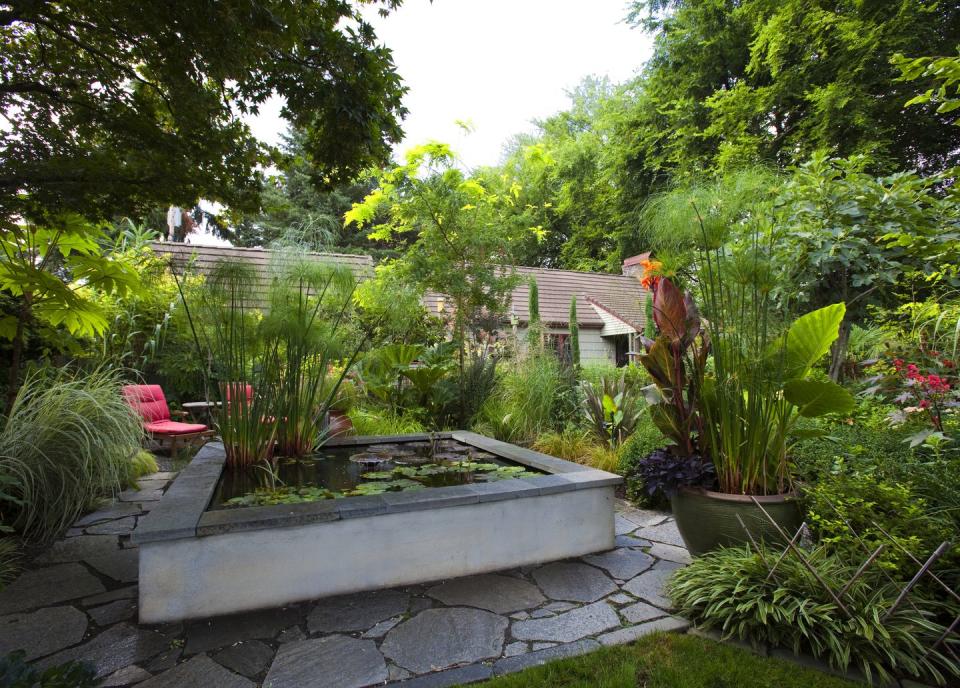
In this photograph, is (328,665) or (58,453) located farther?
(58,453)

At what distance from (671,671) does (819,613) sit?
71 centimetres

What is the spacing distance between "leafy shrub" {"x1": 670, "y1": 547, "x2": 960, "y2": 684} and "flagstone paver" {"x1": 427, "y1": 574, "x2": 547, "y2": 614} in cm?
75

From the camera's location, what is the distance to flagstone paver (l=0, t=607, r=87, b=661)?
2.13 metres

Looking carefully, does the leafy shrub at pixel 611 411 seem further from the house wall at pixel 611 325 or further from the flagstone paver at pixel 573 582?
the house wall at pixel 611 325

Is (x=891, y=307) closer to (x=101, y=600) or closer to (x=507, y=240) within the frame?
(x=507, y=240)

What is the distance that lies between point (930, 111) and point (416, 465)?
42.6 feet

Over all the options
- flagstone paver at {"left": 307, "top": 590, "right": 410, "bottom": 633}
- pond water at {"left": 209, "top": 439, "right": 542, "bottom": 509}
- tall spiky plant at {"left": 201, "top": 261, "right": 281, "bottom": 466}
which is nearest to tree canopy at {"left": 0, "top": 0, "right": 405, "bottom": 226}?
tall spiky plant at {"left": 201, "top": 261, "right": 281, "bottom": 466}

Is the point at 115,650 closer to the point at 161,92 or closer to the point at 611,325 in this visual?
the point at 161,92

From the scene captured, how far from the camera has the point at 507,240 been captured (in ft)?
24.7

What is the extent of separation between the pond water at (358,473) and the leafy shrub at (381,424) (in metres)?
1.10

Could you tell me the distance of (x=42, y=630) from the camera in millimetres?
2273

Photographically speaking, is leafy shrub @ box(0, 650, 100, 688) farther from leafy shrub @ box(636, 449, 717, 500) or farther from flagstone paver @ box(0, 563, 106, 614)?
leafy shrub @ box(636, 449, 717, 500)

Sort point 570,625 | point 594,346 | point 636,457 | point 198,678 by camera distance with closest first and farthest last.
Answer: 1. point 198,678
2. point 570,625
3. point 636,457
4. point 594,346

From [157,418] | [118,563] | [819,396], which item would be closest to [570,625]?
[819,396]
